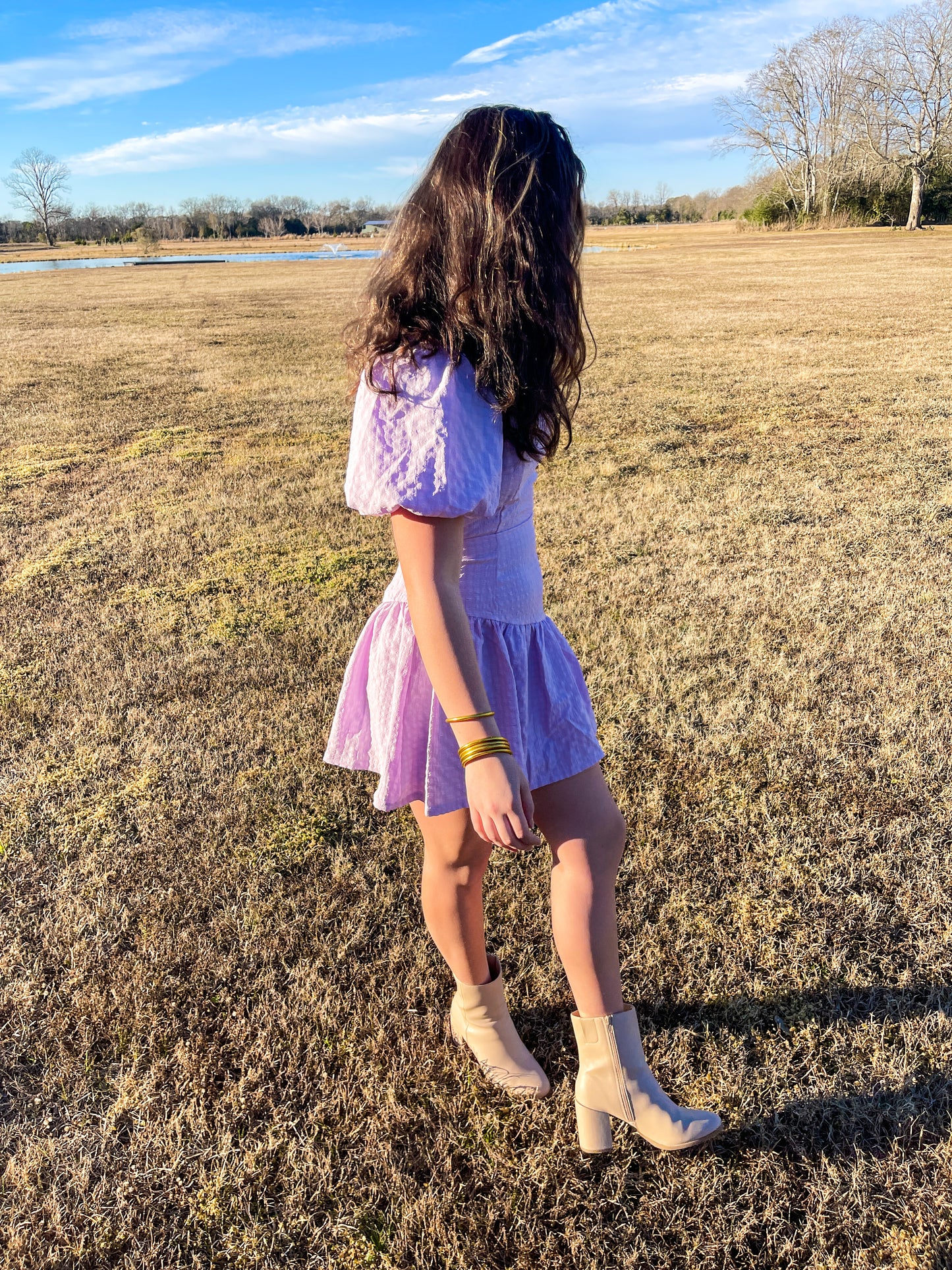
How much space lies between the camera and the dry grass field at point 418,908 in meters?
1.69

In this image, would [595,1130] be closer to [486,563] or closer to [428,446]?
[486,563]

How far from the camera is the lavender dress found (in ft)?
4.28

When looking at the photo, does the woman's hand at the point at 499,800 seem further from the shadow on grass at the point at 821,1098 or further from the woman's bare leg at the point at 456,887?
the shadow on grass at the point at 821,1098

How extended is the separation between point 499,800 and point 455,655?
0.79 feet

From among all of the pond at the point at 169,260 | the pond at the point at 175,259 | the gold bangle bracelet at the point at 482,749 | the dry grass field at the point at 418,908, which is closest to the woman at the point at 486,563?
the gold bangle bracelet at the point at 482,749

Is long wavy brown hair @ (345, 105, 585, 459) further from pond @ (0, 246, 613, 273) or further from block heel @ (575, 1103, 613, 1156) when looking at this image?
pond @ (0, 246, 613, 273)

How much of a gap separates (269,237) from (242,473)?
9294 centimetres

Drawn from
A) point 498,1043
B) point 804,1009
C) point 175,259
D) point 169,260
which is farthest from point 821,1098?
point 175,259

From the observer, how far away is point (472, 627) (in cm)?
158

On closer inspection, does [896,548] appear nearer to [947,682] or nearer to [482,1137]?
[947,682]

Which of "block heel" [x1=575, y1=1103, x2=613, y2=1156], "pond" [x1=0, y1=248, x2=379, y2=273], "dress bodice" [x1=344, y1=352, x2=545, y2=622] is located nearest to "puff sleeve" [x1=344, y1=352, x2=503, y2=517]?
"dress bodice" [x1=344, y1=352, x2=545, y2=622]

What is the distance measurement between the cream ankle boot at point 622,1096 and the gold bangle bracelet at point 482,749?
2.19 ft

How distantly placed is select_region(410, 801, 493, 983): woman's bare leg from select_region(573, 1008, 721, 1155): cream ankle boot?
→ 27cm

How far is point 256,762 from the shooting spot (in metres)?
3.26
